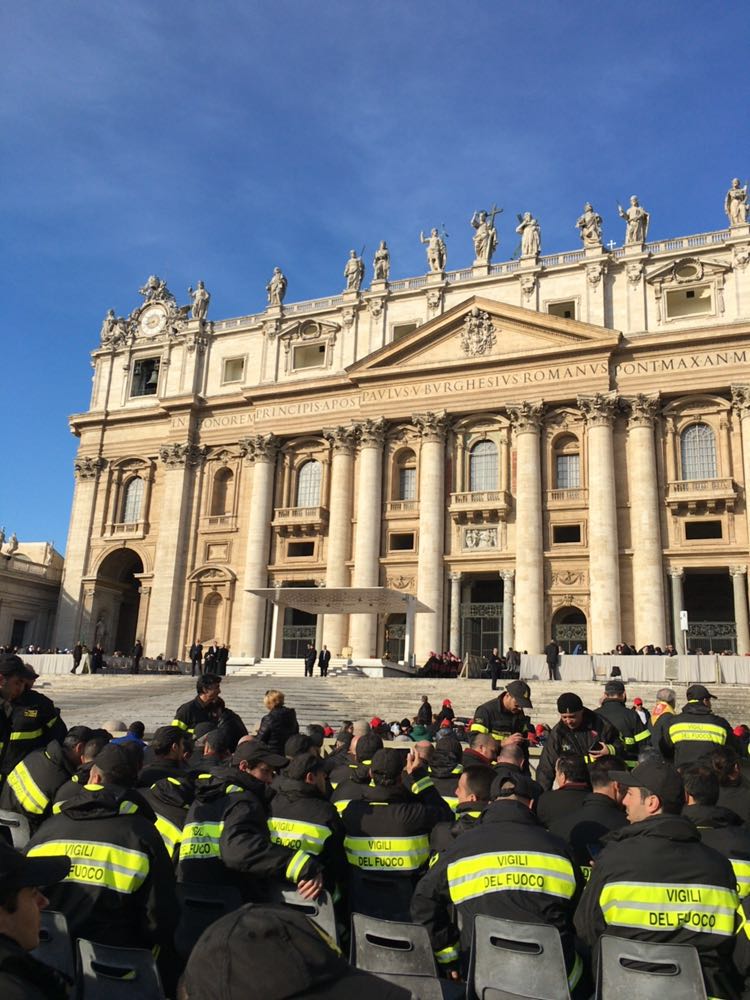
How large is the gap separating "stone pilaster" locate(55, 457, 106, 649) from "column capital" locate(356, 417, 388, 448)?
16.1 meters

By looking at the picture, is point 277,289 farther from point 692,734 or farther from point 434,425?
point 692,734

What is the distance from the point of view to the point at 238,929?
2.03 metres

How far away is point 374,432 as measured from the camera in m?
37.4

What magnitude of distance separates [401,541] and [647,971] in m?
33.0

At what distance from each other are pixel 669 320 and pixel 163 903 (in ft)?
113

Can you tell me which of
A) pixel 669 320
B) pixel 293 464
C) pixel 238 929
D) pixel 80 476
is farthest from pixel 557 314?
pixel 238 929

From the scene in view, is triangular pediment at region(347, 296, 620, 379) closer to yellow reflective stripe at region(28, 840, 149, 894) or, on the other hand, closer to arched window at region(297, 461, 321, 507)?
arched window at region(297, 461, 321, 507)

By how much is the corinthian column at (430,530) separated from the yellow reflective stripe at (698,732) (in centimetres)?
2479

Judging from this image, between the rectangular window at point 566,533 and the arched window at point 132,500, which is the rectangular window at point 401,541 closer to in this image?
the rectangular window at point 566,533

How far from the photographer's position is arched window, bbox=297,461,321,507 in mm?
39375

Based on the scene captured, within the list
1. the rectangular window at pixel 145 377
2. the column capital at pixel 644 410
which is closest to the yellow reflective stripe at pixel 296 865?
the column capital at pixel 644 410

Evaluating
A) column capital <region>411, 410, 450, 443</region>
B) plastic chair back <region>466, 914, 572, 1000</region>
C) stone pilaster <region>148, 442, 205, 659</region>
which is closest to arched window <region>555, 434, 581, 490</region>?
column capital <region>411, 410, 450, 443</region>

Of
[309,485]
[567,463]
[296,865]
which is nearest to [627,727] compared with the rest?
[296,865]

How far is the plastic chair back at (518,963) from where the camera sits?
12.9 ft
